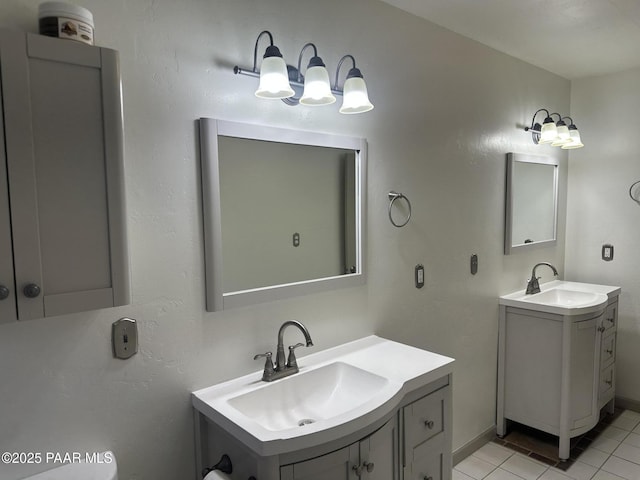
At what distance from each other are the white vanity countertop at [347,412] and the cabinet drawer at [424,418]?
0.09 meters

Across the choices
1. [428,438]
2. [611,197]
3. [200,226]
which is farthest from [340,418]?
[611,197]

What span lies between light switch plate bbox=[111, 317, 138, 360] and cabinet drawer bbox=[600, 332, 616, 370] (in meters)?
2.88

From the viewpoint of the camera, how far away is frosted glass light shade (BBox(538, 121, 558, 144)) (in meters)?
2.91

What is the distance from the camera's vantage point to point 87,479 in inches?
47.2

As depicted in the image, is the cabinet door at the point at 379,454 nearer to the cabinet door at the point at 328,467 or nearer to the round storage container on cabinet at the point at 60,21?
the cabinet door at the point at 328,467

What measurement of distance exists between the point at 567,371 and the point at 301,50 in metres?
2.39

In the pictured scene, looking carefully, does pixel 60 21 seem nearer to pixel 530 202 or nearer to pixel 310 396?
pixel 310 396

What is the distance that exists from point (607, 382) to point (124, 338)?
10.3 ft

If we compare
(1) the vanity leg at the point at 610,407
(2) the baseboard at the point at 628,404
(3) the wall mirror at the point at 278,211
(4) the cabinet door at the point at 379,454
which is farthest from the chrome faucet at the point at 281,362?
(2) the baseboard at the point at 628,404

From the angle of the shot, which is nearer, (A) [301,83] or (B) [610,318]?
(A) [301,83]

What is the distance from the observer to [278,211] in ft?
5.74

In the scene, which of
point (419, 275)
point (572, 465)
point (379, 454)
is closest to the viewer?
point (379, 454)

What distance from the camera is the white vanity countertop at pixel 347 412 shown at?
1246 mm

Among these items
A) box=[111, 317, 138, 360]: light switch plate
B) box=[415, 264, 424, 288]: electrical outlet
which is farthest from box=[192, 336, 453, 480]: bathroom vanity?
box=[415, 264, 424, 288]: electrical outlet
